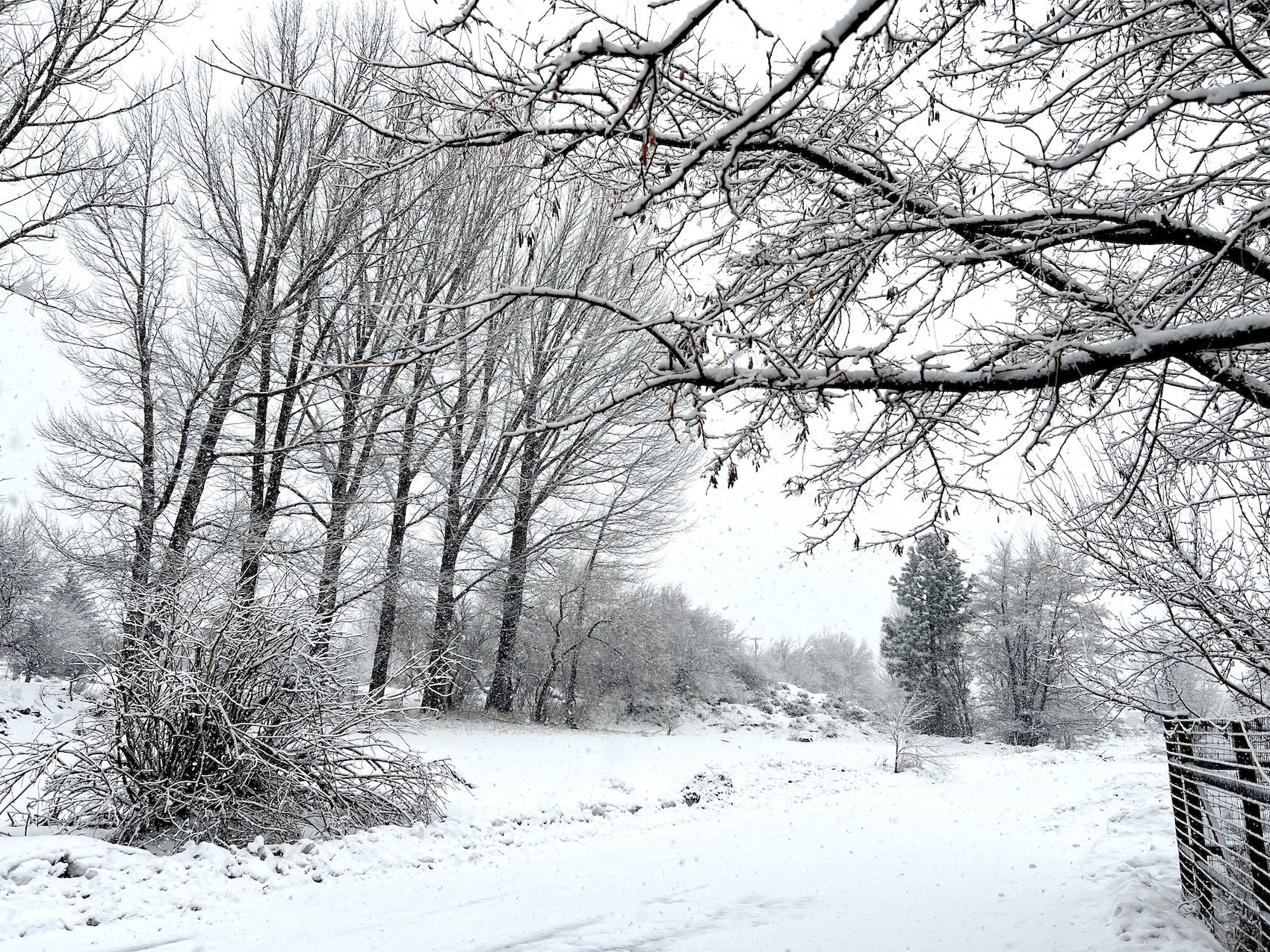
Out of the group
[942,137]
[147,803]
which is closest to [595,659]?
[147,803]

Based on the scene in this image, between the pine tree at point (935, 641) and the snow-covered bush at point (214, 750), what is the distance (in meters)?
32.8

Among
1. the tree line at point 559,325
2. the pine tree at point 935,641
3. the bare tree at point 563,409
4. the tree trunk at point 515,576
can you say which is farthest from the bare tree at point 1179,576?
the pine tree at point 935,641

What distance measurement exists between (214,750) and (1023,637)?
34456mm

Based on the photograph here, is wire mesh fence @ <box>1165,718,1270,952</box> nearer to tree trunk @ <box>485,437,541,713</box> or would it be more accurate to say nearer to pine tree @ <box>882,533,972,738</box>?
tree trunk @ <box>485,437,541,713</box>

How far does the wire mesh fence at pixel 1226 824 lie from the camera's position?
4160 mm

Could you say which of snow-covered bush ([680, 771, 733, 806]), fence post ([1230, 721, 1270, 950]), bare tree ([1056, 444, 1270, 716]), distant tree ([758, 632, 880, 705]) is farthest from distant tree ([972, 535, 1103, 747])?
fence post ([1230, 721, 1270, 950])

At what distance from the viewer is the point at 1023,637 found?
33.0 metres

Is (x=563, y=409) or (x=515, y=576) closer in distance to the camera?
(x=563, y=409)

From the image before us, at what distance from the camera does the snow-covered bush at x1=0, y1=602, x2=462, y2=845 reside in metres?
6.21

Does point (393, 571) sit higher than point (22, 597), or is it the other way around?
point (393, 571)

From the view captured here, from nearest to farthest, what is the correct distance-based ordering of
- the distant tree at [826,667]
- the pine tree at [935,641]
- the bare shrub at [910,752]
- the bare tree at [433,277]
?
the bare tree at [433,277] → the bare shrub at [910,752] → the pine tree at [935,641] → the distant tree at [826,667]

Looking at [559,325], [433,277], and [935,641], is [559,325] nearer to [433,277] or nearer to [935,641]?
[433,277]

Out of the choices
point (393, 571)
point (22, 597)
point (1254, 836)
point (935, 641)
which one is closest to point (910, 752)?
point (393, 571)

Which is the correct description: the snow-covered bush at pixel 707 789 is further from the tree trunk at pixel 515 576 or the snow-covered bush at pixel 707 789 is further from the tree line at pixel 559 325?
the tree trunk at pixel 515 576
